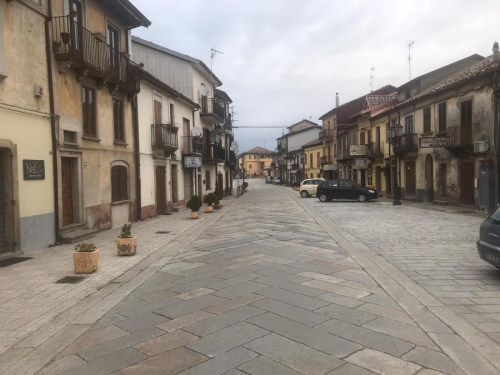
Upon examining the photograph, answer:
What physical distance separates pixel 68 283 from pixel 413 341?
5.45 m

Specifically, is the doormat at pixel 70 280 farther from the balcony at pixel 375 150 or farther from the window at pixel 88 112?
the balcony at pixel 375 150

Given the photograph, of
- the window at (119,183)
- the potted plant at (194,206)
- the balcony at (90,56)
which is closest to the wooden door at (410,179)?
the potted plant at (194,206)

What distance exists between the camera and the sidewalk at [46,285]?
16.4 ft

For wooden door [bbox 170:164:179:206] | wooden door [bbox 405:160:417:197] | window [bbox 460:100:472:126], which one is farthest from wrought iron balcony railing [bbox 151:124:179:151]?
wooden door [bbox 405:160:417:197]

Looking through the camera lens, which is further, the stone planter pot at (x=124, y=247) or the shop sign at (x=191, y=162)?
the shop sign at (x=191, y=162)

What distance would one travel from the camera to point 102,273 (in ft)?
24.9

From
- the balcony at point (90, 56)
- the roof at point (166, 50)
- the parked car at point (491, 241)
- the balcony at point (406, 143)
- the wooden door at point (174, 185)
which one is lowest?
the parked car at point (491, 241)

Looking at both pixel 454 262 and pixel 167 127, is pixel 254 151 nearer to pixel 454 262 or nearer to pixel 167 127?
pixel 167 127

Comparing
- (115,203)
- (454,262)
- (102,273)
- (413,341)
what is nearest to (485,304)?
(413,341)

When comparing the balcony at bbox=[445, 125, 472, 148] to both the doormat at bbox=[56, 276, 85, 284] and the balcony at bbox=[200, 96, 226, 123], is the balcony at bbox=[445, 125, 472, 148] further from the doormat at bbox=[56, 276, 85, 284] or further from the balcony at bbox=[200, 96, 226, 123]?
the doormat at bbox=[56, 276, 85, 284]

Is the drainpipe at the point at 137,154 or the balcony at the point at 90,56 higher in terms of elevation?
the balcony at the point at 90,56

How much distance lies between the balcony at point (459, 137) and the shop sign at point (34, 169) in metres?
17.9

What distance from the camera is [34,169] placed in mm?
9688

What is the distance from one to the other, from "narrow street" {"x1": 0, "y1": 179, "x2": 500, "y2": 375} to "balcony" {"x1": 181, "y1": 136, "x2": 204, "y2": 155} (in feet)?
→ 47.6
